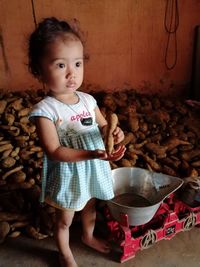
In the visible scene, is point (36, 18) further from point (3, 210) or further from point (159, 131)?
point (3, 210)

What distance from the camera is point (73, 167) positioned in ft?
3.74

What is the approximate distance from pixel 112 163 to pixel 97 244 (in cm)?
58

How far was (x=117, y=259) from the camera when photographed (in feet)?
4.74

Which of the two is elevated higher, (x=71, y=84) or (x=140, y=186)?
(x=71, y=84)

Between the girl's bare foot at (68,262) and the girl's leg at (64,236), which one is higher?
the girl's leg at (64,236)

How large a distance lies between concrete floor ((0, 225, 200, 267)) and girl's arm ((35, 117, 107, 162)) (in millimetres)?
687

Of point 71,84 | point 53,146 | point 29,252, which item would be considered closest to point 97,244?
point 29,252

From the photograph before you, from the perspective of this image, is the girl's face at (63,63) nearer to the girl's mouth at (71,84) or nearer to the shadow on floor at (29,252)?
the girl's mouth at (71,84)

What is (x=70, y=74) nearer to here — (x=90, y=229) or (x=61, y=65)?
(x=61, y=65)

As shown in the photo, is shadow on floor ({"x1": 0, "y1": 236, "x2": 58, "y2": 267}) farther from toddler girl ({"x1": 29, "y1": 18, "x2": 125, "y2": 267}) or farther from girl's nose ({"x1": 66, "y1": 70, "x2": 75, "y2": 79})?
girl's nose ({"x1": 66, "y1": 70, "x2": 75, "y2": 79})

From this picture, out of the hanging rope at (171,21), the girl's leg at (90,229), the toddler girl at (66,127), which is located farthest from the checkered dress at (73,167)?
the hanging rope at (171,21)

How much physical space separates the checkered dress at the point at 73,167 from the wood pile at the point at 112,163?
49cm

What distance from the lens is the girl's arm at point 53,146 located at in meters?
1.02

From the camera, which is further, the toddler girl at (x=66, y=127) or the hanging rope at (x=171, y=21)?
the hanging rope at (x=171, y=21)
